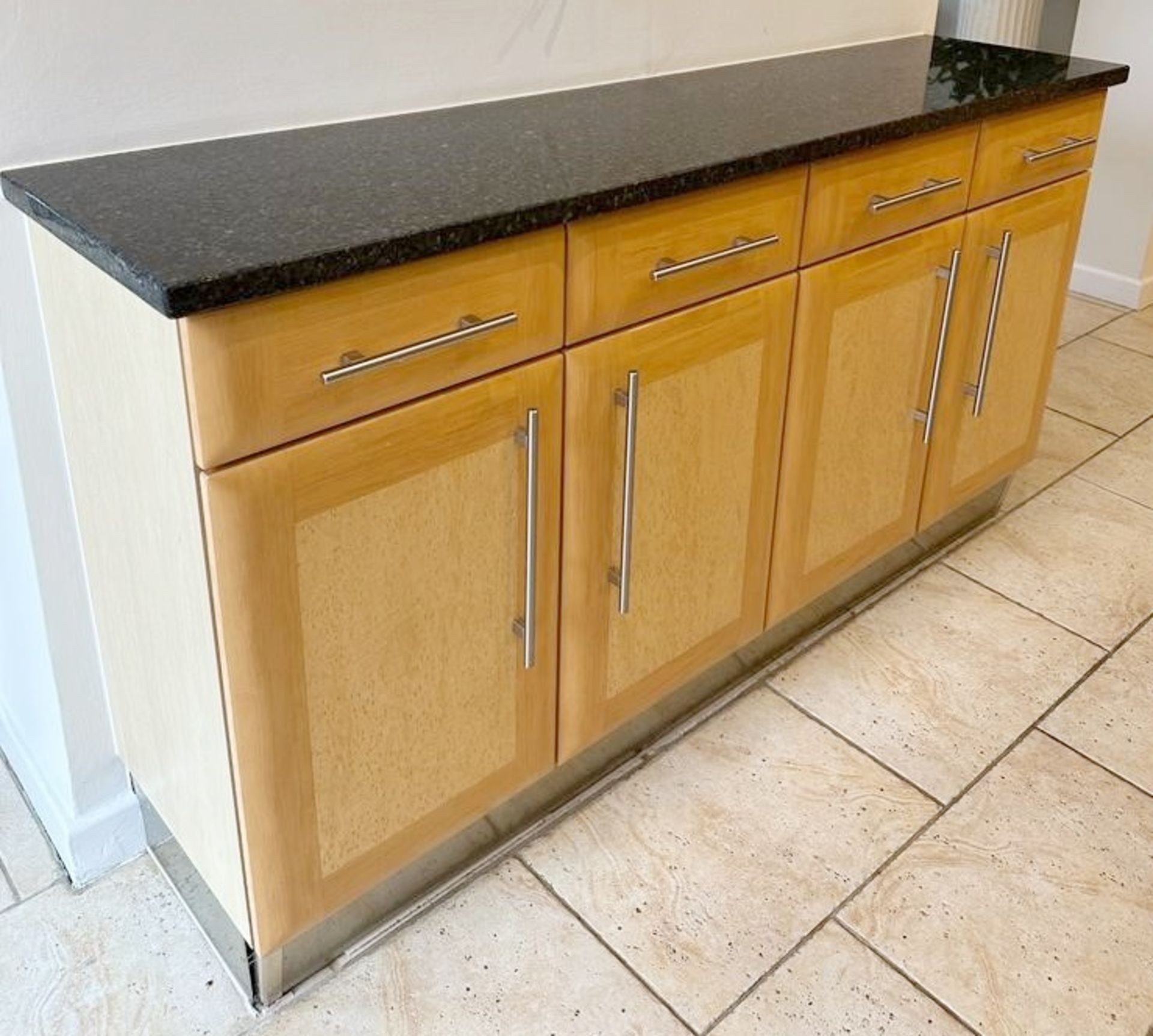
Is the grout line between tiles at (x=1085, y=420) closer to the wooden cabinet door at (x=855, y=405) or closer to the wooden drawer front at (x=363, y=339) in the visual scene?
the wooden cabinet door at (x=855, y=405)

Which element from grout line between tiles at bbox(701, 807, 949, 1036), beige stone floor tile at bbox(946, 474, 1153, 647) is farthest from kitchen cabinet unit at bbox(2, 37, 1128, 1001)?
beige stone floor tile at bbox(946, 474, 1153, 647)

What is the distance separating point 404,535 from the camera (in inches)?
50.9

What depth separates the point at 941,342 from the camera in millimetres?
1973

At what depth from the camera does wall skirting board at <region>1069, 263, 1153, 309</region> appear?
3.60 m

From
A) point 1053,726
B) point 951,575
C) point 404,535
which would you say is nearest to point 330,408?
point 404,535

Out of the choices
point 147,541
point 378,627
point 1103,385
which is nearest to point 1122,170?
point 1103,385

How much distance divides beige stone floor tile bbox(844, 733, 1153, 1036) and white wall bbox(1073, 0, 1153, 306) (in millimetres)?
2149

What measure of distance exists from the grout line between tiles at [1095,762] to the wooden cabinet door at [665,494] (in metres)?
0.56

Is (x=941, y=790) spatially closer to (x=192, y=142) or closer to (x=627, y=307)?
(x=627, y=307)

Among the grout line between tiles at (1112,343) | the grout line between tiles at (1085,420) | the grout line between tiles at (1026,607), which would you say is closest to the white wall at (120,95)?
the grout line between tiles at (1026,607)

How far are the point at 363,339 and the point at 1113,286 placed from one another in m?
3.14

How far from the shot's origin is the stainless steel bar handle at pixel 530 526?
1.36 meters

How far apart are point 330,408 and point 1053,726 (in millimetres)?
1363

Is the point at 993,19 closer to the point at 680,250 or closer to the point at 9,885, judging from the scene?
the point at 680,250
